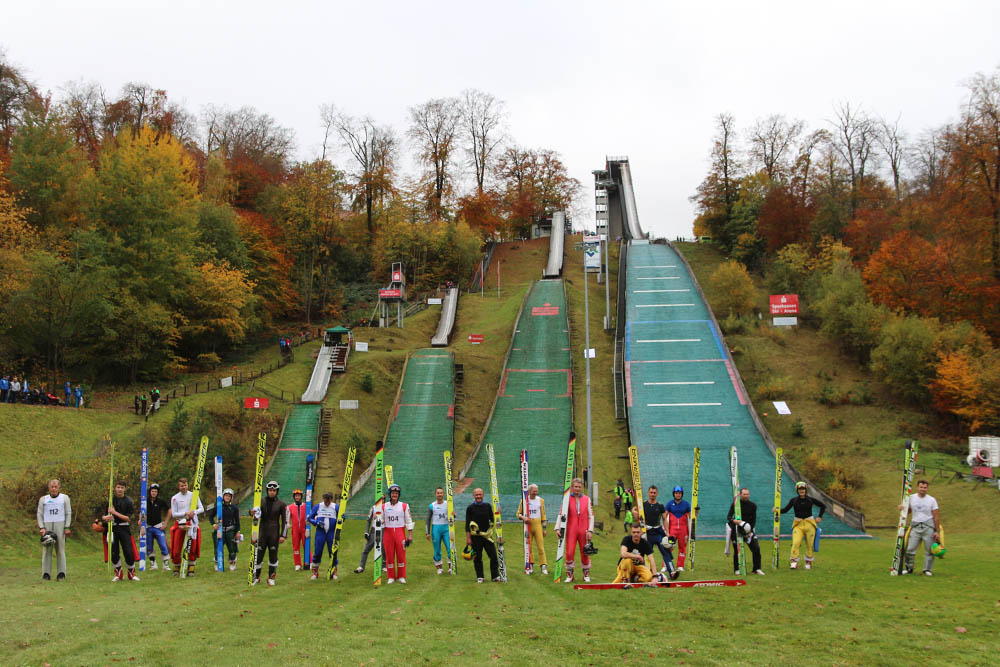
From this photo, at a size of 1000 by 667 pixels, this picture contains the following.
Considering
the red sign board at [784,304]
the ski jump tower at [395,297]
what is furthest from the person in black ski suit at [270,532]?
the red sign board at [784,304]

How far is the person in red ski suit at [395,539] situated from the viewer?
12.9 metres

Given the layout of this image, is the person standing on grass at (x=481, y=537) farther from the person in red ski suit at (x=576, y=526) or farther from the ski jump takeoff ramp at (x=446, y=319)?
the ski jump takeoff ramp at (x=446, y=319)

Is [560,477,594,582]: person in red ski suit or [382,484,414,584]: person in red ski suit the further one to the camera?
[382,484,414,584]: person in red ski suit

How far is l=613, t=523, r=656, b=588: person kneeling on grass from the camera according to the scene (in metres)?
11.9

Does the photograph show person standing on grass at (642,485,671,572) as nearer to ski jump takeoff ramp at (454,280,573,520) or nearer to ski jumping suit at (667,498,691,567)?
ski jumping suit at (667,498,691,567)

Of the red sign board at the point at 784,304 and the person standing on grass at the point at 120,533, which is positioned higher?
the red sign board at the point at 784,304

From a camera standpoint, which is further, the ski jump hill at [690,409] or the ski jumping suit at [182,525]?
the ski jump hill at [690,409]

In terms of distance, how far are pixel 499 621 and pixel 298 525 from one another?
6.01 m

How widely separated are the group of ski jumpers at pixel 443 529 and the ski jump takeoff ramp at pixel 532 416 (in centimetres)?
1220

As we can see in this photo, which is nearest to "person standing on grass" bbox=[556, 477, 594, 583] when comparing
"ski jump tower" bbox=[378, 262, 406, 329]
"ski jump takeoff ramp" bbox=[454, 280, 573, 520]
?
"ski jump takeoff ramp" bbox=[454, 280, 573, 520]

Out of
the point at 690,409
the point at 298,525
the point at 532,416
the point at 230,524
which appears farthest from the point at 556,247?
the point at 230,524

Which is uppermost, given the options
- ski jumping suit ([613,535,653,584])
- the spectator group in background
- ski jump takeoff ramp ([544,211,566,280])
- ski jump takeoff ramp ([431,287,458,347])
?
ski jump takeoff ramp ([544,211,566,280])

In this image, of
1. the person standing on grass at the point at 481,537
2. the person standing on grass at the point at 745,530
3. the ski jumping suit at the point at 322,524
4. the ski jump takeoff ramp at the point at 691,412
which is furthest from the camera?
the ski jump takeoff ramp at the point at 691,412

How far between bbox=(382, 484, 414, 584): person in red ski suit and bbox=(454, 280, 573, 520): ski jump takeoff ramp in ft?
42.2
